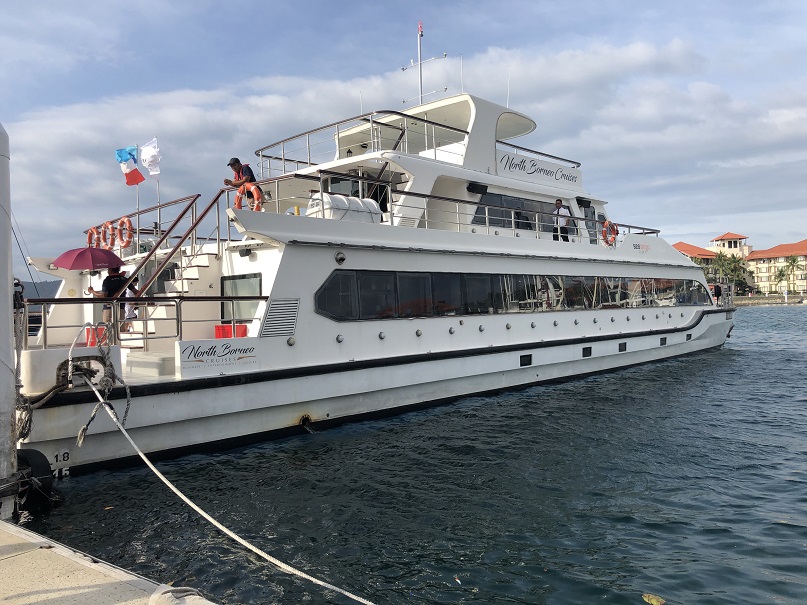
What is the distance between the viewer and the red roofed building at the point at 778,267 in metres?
100

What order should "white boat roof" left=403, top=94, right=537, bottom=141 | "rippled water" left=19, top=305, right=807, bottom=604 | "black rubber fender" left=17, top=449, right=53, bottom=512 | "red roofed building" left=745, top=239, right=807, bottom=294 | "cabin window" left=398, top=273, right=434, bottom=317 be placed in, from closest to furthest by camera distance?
"rippled water" left=19, top=305, right=807, bottom=604 < "black rubber fender" left=17, top=449, right=53, bottom=512 < "cabin window" left=398, top=273, right=434, bottom=317 < "white boat roof" left=403, top=94, right=537, bottom=141 < "red roofed building" left=745, top=239, right=807, bottom=294

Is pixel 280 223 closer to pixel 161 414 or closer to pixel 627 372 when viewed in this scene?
Answer: pixel 161 414

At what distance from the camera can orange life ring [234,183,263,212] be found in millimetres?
8828

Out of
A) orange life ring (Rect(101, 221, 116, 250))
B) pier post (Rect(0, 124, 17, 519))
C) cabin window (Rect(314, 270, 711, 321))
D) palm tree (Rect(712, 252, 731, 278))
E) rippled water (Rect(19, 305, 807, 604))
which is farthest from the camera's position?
palm tree (Rect(712, 252, 731, 278))

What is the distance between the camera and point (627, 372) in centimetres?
1476

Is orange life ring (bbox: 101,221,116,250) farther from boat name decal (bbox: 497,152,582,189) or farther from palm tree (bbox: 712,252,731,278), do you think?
palm tree (bbox: 712,252,731,278)

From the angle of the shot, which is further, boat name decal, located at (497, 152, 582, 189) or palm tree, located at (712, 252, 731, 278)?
palm tree, located at (712, 252, 731, 278)

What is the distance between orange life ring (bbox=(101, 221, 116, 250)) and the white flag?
136 centimetres

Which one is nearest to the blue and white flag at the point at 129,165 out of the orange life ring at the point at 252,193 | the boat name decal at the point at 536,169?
the orange life ring at the point at 252,193

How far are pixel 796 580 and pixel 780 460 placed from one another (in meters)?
3.51

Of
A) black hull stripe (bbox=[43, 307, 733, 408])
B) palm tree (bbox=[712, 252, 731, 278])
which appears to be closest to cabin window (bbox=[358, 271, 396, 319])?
black hull stripe (bbox=[43, 307, 733, 408])

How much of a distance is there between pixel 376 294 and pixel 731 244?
12545 cm

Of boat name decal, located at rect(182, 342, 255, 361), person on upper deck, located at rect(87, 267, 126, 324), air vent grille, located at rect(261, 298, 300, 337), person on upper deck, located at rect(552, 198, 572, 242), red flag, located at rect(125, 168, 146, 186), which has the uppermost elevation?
red flag, located at rect(125, 168, 146, 186)

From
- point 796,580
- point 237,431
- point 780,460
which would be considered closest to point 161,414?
point 237,431
